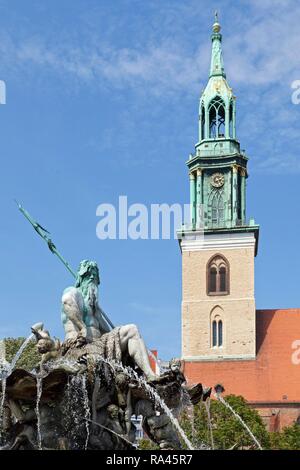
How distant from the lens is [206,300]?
188 ft

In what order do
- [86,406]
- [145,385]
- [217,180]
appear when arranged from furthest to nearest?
[217,180]
[145,385]
[86,406]

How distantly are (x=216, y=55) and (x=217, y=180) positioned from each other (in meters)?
9.43

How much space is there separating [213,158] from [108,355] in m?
48.8

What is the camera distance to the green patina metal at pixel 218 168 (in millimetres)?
58375

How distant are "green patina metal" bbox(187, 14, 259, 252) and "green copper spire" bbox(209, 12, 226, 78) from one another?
1457mm

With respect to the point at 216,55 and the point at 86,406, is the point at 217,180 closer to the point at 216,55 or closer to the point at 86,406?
the point at 216,55

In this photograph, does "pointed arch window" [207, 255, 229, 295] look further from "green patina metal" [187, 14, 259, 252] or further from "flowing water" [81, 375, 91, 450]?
"flowing water" [81, 375, 91, 450]

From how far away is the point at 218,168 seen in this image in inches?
2341

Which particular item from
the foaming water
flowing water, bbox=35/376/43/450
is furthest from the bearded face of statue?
flowing water, bbox=35/376/43/450

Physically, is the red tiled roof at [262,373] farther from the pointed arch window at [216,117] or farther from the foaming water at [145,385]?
the foaming water at [145,385]

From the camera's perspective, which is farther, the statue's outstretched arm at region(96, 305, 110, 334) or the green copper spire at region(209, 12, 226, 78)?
the green copper spire at region(209, 12, 226, 78)

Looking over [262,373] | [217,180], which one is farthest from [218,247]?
[262,373]

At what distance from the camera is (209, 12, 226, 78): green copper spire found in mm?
62188
